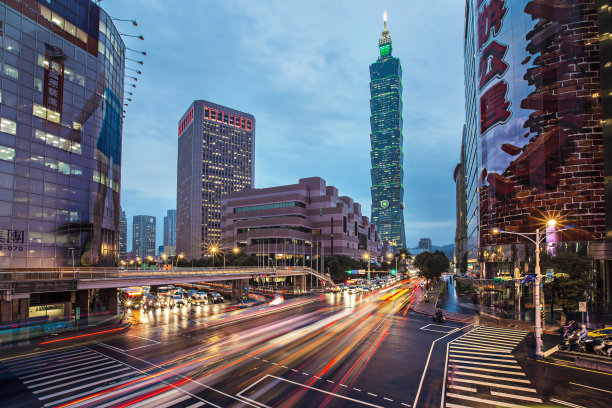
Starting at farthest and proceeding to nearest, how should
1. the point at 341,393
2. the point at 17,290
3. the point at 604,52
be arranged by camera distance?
the point at 604,52 → the point at 17,290 → the point at 341,393

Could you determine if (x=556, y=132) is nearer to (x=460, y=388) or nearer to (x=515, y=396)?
(x=515, y=396)

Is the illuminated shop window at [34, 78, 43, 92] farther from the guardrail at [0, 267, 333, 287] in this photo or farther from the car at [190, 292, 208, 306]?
the car at [190, 292, 208, 306]

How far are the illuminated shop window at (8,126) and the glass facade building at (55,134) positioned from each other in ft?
0.33

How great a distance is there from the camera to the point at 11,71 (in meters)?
38.9

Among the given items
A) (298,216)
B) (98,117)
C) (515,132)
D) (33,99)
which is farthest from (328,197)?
(33,99)

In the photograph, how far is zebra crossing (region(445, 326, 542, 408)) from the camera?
49.8 feet

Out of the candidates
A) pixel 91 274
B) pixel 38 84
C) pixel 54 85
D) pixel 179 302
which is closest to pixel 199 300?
pixel 179 302

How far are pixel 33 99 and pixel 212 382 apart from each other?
42743mm

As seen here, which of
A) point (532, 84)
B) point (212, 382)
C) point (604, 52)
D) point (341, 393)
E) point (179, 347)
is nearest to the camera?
point (341, 393)

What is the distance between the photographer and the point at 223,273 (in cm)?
4944

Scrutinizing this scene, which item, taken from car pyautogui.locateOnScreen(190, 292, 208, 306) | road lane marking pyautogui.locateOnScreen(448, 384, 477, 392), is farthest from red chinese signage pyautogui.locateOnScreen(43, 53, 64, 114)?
road lane marking pyautogui.locateOnScreen(448, 384, 477, 392)

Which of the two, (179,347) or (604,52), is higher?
(604,52)

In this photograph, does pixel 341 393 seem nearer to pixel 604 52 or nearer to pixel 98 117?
pixel 98 117

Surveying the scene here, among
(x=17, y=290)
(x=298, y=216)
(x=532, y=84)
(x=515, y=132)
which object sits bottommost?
(x=17, y=290)
